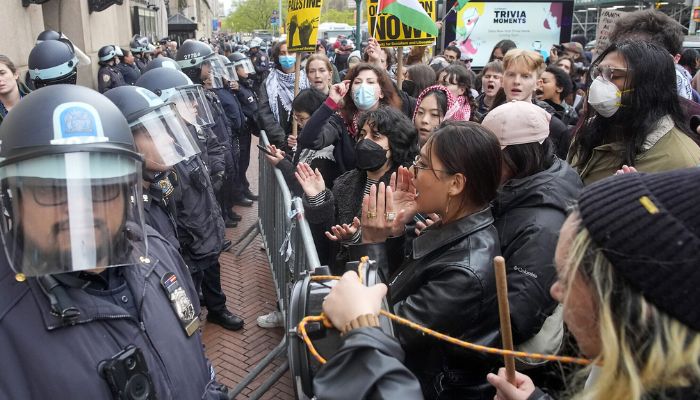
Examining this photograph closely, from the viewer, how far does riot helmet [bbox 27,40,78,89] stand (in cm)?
551

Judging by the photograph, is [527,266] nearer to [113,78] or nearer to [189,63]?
[189,63]

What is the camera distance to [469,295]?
2.03 meters

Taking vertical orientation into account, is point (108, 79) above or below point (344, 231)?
above

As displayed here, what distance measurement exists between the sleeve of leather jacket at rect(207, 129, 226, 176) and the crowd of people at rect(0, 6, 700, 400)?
1.33 meters

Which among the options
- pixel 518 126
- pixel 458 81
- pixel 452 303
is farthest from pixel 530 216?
pixel 458 81

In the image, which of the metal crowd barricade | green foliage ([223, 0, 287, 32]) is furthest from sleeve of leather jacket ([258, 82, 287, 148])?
green foliage ([223, 0, 287, 32])

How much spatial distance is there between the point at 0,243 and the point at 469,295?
1523 mm

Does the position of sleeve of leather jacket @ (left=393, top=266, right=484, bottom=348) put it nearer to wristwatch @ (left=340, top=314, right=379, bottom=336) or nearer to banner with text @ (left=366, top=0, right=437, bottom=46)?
wristwatch @ (left=340, top=314, right=379, bottom=336)

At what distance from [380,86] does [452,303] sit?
314cm

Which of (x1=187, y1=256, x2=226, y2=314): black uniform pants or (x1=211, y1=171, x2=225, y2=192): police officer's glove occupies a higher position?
(x1=211, y1=171, x2=225, y2=192): police officer's glove

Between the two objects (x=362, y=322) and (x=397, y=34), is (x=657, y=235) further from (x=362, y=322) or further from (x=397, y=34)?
(x=397, y=34)

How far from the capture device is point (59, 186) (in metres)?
1.52

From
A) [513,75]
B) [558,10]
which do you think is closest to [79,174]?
[513,75]

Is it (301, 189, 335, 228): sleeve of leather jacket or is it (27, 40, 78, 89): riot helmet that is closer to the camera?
(301, 189, 335, 228): sleeve of leather jacket
